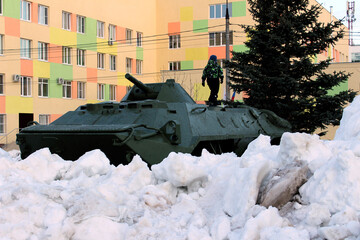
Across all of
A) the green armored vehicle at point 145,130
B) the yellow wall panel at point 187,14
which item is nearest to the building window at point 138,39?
the yellow wall panel at point 187,14

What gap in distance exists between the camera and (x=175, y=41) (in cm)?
3581

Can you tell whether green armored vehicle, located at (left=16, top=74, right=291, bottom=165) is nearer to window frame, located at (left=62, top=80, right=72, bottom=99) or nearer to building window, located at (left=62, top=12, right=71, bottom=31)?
window frame, located at (left=62, top=80, right=72, bottom=99)

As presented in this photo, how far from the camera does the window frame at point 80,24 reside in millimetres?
29814

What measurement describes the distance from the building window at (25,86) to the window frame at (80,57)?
4004 mm

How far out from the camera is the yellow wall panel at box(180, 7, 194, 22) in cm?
3484

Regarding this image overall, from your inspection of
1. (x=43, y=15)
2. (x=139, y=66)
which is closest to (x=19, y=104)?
(x=43, y=15)

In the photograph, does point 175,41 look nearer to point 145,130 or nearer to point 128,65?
point 128,65

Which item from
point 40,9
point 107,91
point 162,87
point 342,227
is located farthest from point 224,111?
point 107,91

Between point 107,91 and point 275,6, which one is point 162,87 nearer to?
point 275,6

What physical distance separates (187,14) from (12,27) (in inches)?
520

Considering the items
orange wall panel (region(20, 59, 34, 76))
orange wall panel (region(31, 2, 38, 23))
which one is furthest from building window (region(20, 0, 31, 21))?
orange wall panel (region(20, 59, 34, 76))

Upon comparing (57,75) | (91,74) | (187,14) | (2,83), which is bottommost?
(2,83)

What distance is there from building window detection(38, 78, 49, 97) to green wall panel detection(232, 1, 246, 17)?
13.1 meters

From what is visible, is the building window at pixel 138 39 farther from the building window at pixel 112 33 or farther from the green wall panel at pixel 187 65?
the green wall panel at pixel 187 65
